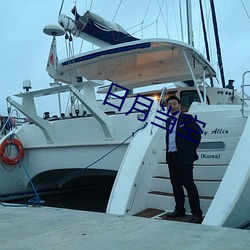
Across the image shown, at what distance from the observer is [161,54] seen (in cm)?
752

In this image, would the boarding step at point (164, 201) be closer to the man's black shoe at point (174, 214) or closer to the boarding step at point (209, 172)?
the man's black shoe at point (174, 214)

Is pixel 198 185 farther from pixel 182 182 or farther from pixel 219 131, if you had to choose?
pixel 219 131

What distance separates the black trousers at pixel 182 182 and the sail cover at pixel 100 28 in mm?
4879

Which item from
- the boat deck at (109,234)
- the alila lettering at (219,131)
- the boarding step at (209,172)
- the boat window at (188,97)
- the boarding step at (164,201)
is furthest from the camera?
the boat window at (188,97)

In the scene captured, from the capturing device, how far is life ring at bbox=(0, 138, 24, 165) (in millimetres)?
6891

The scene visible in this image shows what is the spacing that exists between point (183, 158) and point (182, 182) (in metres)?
0.31

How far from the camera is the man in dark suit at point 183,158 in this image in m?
3.85

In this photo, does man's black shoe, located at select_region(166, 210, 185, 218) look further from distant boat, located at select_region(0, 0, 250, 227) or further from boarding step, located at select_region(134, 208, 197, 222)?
distant boat, located at select_region(0, 0, 250, 227)

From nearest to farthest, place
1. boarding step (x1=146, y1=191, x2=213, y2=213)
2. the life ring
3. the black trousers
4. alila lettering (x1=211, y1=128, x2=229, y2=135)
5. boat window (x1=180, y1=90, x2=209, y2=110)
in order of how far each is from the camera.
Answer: the black trousers < boarding step (x1=146, y1=191, x2=213, y2=213) < alila lettering (x1=211, y1=128, x2=229, y2=135) < the life ring < boat window (x1=180, y1=90, x2=209, y2=110)

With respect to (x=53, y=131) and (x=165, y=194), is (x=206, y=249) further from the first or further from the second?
(x=53, y=131)

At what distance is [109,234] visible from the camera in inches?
91.2

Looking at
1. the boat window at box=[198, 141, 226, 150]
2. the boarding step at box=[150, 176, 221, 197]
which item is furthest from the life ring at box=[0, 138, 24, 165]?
the boat window at box=[198, 141, 226, 150]

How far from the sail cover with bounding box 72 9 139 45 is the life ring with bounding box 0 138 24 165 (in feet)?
9.76

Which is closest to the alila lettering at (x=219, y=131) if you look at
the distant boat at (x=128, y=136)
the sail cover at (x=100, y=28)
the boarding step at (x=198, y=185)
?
the distant boat at (x=128, y=136)
